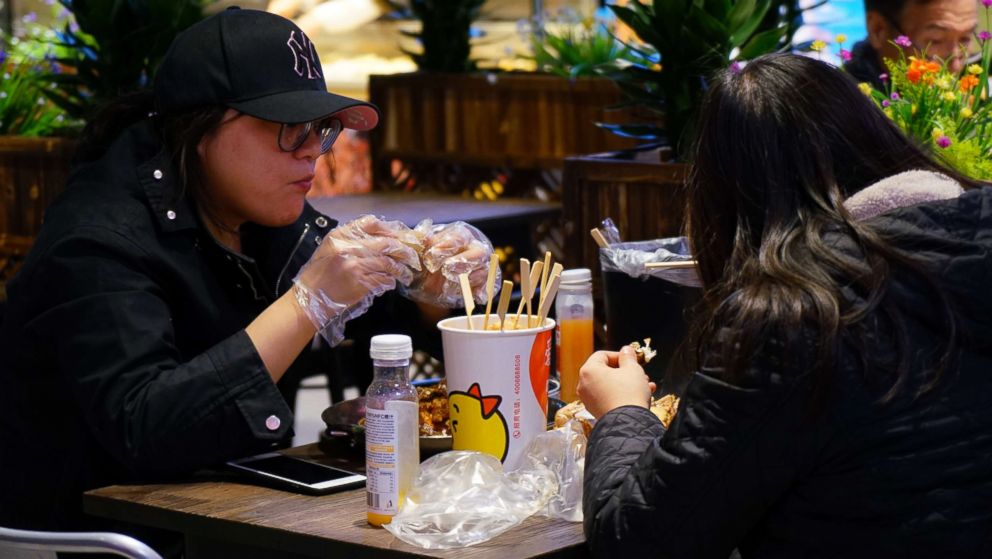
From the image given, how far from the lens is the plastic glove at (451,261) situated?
2455mm

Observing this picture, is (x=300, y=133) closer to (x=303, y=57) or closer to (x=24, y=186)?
(x=303, y=57)

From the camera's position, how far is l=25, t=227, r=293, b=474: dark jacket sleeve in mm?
2125

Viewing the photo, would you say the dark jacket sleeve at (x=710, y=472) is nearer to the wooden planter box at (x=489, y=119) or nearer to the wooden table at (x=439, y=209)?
the wooden table at (x=439, y=209)

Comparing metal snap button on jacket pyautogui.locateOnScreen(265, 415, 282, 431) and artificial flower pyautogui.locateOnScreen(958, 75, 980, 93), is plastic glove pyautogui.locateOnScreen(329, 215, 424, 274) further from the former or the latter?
artificial flower pyautogui.locateOnScreen(958, 75, 980, 93)

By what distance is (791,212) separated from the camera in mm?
1755

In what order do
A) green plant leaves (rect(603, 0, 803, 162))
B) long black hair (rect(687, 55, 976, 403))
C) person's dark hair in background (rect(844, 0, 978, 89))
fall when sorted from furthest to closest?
person's dark hair in background (rect(844, 0, 978, 89)), green plant leaves (rect(603, 0, 803, 162)), long black hair (rect(687, 55, 976, 403))

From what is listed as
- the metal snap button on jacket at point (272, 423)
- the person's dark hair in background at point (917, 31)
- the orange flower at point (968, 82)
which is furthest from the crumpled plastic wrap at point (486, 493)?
the person's dark hair in background at point (917, 31)

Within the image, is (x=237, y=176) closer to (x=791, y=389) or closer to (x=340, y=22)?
(x=791, y=389)

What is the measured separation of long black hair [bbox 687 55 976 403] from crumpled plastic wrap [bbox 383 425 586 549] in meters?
0.32

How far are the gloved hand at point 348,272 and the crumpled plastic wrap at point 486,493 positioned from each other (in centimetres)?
34

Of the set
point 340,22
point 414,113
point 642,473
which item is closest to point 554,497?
point 642,473

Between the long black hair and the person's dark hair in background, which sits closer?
the long black hair

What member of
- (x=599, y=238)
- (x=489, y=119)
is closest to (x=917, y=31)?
(x=489, y=119)

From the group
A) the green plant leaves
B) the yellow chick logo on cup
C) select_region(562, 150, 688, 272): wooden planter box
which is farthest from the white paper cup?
the green plant leaves
